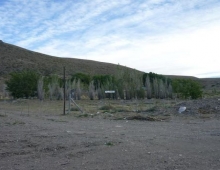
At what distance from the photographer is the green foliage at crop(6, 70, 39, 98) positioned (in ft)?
187

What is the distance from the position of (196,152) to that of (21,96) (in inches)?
2012

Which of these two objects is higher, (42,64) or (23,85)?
(42,64)

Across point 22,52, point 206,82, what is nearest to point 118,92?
point 22,52

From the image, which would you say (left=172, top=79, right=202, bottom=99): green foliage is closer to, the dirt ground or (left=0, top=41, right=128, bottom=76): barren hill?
the dirt ground

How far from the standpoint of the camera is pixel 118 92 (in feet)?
176

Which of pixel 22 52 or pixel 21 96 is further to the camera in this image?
pixel 22 52

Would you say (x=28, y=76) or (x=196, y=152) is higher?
(x=28, y=76)

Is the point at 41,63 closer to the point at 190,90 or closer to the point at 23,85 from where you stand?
the point at 23,85

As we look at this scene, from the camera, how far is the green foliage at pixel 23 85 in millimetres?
56875

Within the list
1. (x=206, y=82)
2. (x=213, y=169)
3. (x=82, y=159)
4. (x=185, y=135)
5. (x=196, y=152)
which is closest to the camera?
(x=213, y=169)

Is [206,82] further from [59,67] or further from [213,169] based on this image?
[213,169]

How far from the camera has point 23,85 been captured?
5747 cm

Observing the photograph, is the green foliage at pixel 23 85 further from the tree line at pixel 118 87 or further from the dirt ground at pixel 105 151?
the dirt ground at pixel 105 151

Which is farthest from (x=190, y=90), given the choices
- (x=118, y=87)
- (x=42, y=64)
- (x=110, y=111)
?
(x=42, y=64)
